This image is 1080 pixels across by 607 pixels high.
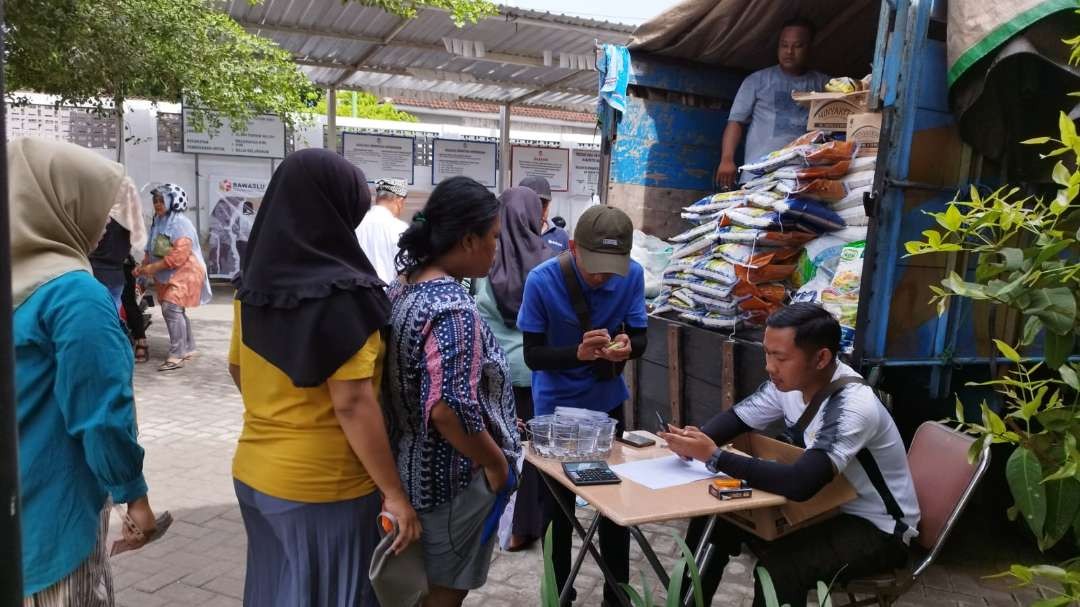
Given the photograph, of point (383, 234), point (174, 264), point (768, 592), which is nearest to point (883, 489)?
point (768, 592)

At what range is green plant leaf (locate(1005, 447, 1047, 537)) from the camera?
4.16 ft

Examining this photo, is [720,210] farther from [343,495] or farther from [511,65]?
[511,65]

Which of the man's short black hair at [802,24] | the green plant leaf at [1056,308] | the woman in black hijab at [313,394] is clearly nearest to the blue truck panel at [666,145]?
the man's short black hair at [802,24]

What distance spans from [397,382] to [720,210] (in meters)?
2.76

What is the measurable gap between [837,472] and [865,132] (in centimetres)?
210

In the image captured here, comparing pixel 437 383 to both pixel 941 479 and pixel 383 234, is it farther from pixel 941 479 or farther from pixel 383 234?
pixel 383 234

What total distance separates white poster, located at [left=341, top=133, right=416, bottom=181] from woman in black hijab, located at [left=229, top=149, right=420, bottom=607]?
1201 cm

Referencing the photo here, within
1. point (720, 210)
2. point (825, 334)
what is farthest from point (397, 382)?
point (720, 210)

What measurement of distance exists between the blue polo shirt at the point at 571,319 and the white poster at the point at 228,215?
10.3 meters

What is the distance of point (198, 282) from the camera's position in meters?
7.54

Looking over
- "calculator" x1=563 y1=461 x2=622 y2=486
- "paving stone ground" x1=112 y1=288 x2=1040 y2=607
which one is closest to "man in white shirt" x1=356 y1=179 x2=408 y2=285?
"paving stone ground" x1=112 y1=288 x2=1040 y2=607

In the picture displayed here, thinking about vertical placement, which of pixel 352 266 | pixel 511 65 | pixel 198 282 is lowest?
pixel 198 282

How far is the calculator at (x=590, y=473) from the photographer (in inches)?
96.9

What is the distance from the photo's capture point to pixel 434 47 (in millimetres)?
10469
